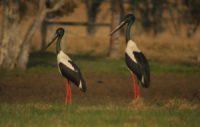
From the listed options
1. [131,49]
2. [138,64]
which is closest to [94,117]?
[138,64]

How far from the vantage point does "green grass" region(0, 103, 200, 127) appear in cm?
1129

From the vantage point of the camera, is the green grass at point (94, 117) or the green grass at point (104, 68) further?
the green grass at point (104, 68)

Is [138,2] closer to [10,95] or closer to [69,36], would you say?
[69,36]

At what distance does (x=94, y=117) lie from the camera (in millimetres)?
11953

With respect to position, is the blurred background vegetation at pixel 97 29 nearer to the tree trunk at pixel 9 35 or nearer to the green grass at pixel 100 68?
the tree trunk at pixel 9 35

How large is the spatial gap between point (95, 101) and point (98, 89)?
297cm

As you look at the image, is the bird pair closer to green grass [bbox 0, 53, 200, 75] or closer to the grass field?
the grass field

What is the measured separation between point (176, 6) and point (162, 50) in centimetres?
1211

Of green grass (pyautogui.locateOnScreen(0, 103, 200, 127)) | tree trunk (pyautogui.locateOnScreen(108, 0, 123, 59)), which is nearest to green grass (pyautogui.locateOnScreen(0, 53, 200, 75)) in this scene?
tree trunk (pyautogui.locateOnScreen(108, 0, 123, 59))

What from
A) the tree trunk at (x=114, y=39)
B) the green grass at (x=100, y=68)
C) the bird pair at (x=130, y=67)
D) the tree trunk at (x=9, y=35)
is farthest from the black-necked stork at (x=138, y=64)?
the tree trunk at (x=114, y=39)

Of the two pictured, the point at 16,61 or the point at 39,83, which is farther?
the point at 16,61

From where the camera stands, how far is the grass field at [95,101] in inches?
456

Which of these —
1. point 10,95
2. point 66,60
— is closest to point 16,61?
point 10,95

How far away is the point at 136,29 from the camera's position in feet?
175
